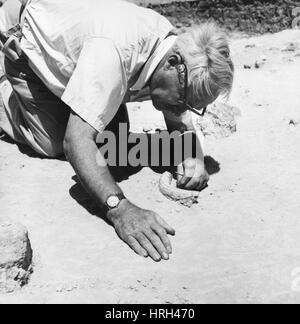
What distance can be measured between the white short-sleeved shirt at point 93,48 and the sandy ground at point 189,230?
2.01 feet

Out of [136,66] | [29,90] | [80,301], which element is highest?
[136,66]

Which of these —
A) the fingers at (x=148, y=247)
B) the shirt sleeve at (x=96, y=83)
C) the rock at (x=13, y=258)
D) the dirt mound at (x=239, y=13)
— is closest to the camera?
the rock at (x=13, y=258)

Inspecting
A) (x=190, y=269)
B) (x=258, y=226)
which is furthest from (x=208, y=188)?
(x=190, y=269)

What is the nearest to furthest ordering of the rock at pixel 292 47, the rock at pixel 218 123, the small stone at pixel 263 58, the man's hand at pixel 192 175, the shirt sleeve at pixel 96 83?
the shirt sleeve at pixel 96 83, the man's hand at pixel 192 175, the rock at pixel 218 123, the small stone at pixel 263 58, the rock at pixel 292 47

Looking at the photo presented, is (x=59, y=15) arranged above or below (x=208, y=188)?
above

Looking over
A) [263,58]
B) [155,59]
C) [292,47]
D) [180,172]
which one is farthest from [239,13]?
[155,59]

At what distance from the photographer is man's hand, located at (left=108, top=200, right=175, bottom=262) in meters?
2.90

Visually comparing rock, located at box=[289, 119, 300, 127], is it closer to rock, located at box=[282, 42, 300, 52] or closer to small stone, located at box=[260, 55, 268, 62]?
small stone, located at box=[260, 55, 268, 62]

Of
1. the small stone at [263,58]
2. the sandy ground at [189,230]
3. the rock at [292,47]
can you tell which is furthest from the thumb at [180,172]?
the rock at [292,47]

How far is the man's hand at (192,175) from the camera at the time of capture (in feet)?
11.7

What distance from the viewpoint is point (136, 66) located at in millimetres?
3225

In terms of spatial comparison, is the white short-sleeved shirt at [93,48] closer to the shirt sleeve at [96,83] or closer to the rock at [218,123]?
the shirt sleeve at [96,83]

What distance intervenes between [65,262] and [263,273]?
37.7 inches
